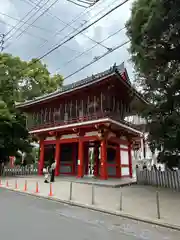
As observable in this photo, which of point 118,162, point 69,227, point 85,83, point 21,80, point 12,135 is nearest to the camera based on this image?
point 69,227

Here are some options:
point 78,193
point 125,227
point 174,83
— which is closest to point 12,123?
point 78,193

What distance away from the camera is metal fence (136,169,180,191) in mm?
14495

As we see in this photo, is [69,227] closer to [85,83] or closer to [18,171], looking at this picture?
→ [85,83]

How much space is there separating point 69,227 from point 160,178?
10.6 meters

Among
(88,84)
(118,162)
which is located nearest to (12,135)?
(88,84)

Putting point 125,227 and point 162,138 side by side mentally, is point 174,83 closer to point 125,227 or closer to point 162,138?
point 162,138

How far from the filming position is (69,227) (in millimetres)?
6539

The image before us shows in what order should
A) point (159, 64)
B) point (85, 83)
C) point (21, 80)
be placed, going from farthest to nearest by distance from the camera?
point (21, 80) < point (85, 83) < point (159, 64)

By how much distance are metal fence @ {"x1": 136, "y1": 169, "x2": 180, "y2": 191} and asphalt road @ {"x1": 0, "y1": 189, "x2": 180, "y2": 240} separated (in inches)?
305

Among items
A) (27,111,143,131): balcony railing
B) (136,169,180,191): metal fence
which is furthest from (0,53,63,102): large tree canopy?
(136,169,180,191): metal fence

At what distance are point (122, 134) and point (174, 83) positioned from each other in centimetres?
1129

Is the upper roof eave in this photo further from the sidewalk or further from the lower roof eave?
the sidewalk

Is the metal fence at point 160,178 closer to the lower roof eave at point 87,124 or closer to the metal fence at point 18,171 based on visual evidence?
the lower roof eave at point 87,124

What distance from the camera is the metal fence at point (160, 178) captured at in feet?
47.6
